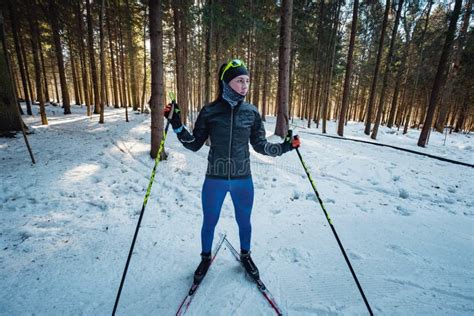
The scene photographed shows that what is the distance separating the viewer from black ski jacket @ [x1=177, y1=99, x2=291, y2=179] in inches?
108

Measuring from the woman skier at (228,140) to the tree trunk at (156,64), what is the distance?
4.69 m

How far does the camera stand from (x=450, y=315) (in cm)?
253

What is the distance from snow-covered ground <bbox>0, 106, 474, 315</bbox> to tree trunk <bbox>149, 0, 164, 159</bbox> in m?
1.60

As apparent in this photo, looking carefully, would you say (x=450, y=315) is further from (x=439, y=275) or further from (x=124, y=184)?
(x=124, y=184)

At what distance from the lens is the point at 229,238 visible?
157 inches

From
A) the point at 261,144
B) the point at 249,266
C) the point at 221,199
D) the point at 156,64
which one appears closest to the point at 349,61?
the point at 156,64

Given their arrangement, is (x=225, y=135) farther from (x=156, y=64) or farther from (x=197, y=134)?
(x=156, y=64)

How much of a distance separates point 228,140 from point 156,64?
530 centimetres

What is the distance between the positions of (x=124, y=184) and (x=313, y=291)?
201 inches

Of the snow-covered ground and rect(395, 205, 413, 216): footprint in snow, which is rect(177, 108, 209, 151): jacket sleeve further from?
rect(395, 205, 413, 216): footprint in snow

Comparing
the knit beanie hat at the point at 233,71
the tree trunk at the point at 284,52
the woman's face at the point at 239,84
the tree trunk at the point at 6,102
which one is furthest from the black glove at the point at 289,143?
the tree trunk at the point at 6,102

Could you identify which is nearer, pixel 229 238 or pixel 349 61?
pixel 229 238

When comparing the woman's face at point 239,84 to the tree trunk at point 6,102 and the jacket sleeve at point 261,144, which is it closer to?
the jacket sleeve at point 261,144

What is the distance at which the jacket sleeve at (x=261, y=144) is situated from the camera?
3012mm
